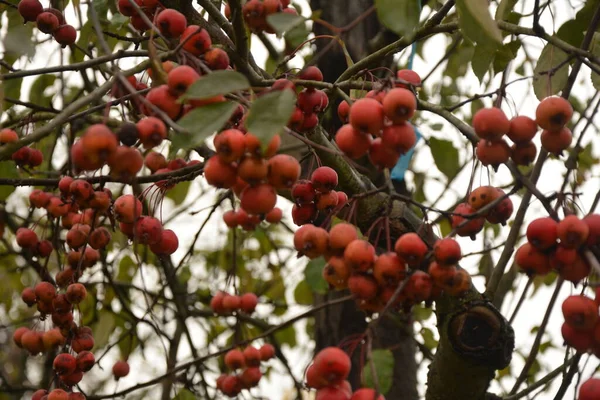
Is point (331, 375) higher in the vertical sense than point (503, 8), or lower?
lower

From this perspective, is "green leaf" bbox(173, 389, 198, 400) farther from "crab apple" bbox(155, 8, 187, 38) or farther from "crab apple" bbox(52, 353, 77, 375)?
"crab apple" bbox(155, 8, 187, 38)

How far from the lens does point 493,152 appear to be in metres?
0.98

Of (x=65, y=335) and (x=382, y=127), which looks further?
(x=65, y=335)

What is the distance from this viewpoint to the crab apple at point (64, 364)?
146 centimetres

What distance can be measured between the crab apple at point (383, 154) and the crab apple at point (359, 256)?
0.12 meters

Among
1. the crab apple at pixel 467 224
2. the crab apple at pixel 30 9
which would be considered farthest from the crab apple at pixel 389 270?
the crab apple at pixel 30 9

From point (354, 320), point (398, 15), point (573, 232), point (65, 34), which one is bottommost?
point (573, 232)

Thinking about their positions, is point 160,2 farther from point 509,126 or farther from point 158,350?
point 158,350

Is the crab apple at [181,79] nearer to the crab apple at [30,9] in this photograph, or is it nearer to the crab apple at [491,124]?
the crab apple at [491,124]

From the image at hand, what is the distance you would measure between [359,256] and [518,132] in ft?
1.01

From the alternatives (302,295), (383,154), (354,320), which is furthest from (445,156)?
(383,154)

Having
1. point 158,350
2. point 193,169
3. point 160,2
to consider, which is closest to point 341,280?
point 193,169

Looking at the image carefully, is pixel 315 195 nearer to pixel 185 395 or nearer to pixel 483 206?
pixel 483 206

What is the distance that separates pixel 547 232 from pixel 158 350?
15.7ft
